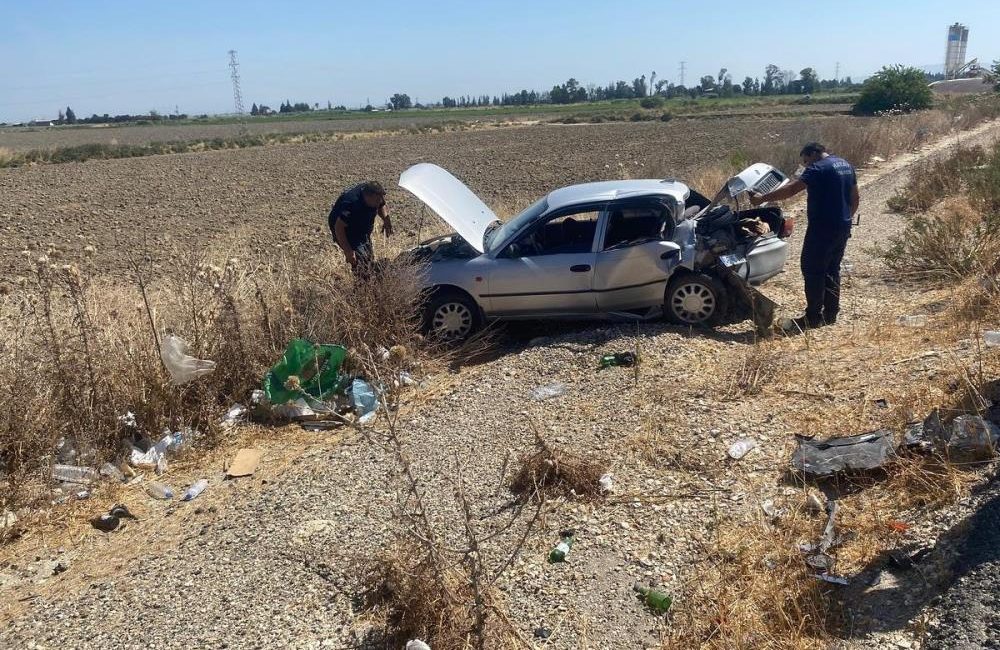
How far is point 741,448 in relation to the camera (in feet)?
16.7

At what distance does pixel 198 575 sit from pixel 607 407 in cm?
323

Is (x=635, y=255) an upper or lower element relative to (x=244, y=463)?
upper

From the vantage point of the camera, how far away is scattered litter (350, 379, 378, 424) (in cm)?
690

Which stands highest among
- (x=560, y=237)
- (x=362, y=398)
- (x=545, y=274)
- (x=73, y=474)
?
(x=560, y=237)

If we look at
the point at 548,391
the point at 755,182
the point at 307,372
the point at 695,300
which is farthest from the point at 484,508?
the point at 755,182

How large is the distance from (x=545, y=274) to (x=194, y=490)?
4.02 m

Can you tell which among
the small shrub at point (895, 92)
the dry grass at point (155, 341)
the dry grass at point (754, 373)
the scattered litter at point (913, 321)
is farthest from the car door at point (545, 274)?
the small shrub at point (895, 92)

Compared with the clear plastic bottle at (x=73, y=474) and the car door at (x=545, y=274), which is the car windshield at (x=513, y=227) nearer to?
the car door at (x=545, y=274)

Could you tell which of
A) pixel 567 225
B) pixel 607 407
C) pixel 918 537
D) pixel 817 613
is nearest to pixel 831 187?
pixel 567 225

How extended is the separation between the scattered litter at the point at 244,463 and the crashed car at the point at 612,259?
2.54 meters

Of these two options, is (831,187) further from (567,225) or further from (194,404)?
(194,404)

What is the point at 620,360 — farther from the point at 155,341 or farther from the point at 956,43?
the point at 956,43

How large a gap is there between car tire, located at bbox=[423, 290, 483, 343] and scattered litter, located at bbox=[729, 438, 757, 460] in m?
3.71

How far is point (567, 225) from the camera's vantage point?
836 cm
